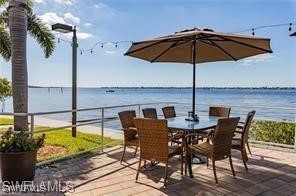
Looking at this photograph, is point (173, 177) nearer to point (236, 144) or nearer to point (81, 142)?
point (236, 144)

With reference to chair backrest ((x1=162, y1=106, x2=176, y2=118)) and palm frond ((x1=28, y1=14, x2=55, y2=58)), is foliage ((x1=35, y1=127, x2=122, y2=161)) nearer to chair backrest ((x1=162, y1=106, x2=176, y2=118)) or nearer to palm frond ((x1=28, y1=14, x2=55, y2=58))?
chair backrest ((x1=162, y1=106, x2=176, y2=118))

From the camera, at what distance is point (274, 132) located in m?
7.02

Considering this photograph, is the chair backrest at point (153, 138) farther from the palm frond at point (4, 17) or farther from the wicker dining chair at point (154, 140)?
the palm frond at point (4, 17)

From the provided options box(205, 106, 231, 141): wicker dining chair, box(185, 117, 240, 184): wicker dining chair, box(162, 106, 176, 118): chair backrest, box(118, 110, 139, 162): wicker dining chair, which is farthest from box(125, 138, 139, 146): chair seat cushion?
box(205, 106, 231, 141): wicker dining chair

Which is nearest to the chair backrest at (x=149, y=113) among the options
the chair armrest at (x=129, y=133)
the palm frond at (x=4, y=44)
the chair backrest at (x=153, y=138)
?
the chair armrest at (x=129, y=133)

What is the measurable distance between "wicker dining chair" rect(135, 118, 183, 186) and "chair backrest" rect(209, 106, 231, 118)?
7.81 ft

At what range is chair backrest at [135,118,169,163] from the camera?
389 cm

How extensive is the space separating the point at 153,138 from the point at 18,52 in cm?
279

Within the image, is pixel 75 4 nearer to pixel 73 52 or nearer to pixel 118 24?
pixel 73 52

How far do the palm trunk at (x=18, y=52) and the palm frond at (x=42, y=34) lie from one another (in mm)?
5117

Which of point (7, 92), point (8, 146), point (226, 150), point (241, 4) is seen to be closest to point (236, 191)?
point (226, 150)

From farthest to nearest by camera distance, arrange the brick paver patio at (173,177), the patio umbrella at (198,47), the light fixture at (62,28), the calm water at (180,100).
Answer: the calm water at (180,100) < the light fixture at (62,28) < the patio umbrella at (198,47) < the brick paver patio at (173,177)

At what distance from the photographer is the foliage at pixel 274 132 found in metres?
6.77

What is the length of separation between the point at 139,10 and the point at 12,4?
6.76 meters
